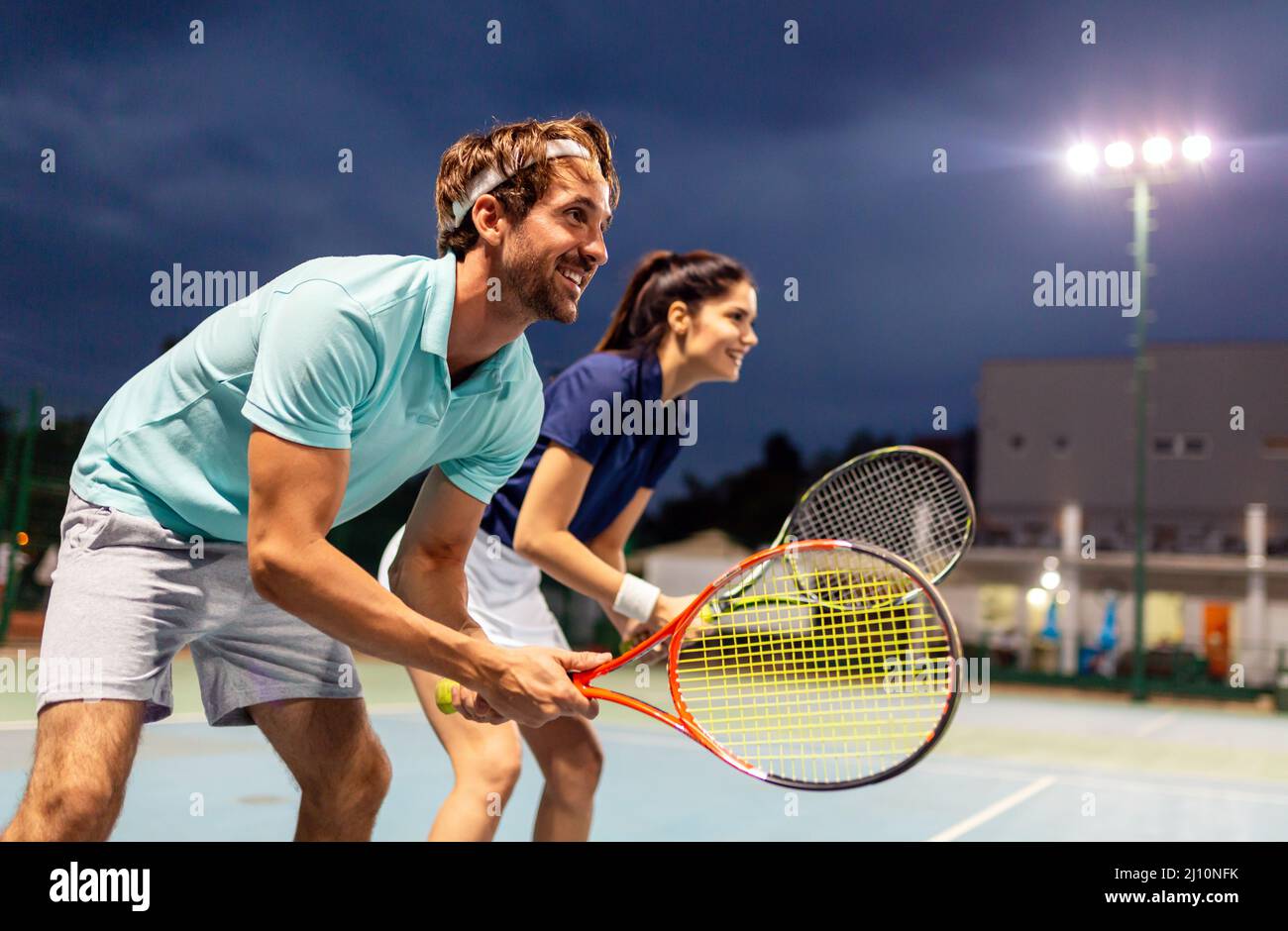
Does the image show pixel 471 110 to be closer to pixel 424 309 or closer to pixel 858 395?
pixel 858 395

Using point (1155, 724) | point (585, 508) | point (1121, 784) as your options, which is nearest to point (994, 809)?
point (1121, 784)

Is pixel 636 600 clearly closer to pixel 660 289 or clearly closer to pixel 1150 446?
pixel 660 289

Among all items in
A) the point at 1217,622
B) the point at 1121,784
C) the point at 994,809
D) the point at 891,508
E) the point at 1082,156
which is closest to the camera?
the point at 891,508

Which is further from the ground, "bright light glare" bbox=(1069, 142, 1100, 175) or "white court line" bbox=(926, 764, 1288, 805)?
"bright light glare" bbox=(1069, 142, 1100, 175)

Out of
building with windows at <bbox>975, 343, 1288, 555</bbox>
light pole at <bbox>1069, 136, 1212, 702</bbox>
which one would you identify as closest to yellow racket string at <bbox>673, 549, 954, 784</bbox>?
light pole at <bbox>1069, 136, 1212, 702</bbox>

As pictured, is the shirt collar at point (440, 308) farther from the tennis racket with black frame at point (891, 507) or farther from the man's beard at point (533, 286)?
the tennis racket with black frame at point (891, 507)

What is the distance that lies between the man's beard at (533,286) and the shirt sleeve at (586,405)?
73 cm

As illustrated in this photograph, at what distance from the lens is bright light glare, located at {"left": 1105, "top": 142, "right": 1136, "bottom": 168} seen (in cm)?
1478

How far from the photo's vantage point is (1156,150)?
47.9 ft

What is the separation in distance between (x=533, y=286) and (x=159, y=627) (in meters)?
0.79
